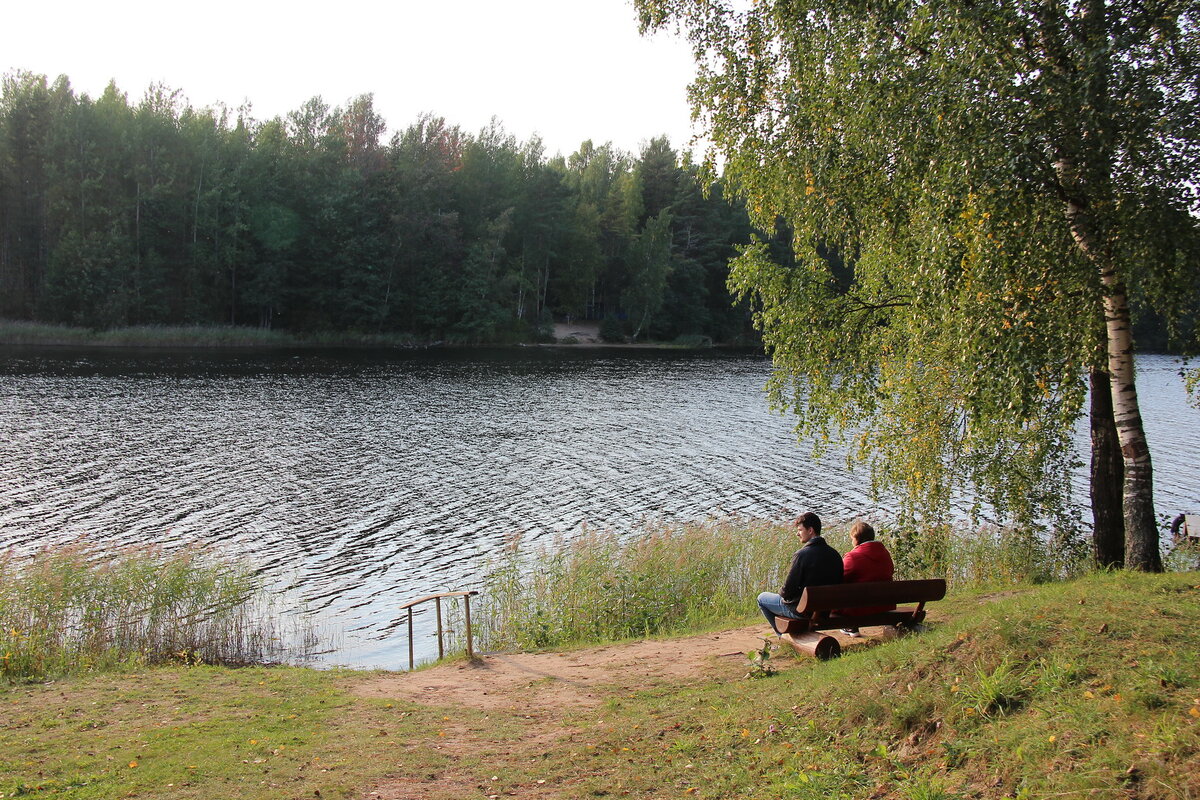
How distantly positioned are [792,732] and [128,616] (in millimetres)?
11958

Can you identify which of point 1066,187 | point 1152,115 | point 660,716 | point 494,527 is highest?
point 1152,115

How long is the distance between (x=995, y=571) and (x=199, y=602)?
13381 mm

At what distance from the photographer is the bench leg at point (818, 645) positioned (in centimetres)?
871

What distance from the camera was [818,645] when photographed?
875 cm

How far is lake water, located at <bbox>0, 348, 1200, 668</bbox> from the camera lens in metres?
20.1

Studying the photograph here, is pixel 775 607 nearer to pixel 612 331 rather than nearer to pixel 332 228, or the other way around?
pixel 332 228

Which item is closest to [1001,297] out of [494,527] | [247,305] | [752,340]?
[494,527]

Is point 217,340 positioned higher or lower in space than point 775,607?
higher

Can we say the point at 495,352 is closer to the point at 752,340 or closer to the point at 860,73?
the point at 752,340

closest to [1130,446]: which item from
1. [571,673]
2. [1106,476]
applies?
[1106,476]

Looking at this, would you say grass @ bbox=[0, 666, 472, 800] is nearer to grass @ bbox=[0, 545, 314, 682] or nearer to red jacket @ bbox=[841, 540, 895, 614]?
grass @ bbox=[0, 545, 314, 682]

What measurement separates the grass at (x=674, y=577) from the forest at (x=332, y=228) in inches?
2574

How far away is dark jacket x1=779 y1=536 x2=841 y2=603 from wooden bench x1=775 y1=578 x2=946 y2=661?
23 centimetres

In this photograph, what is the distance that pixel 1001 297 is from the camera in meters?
9.57
